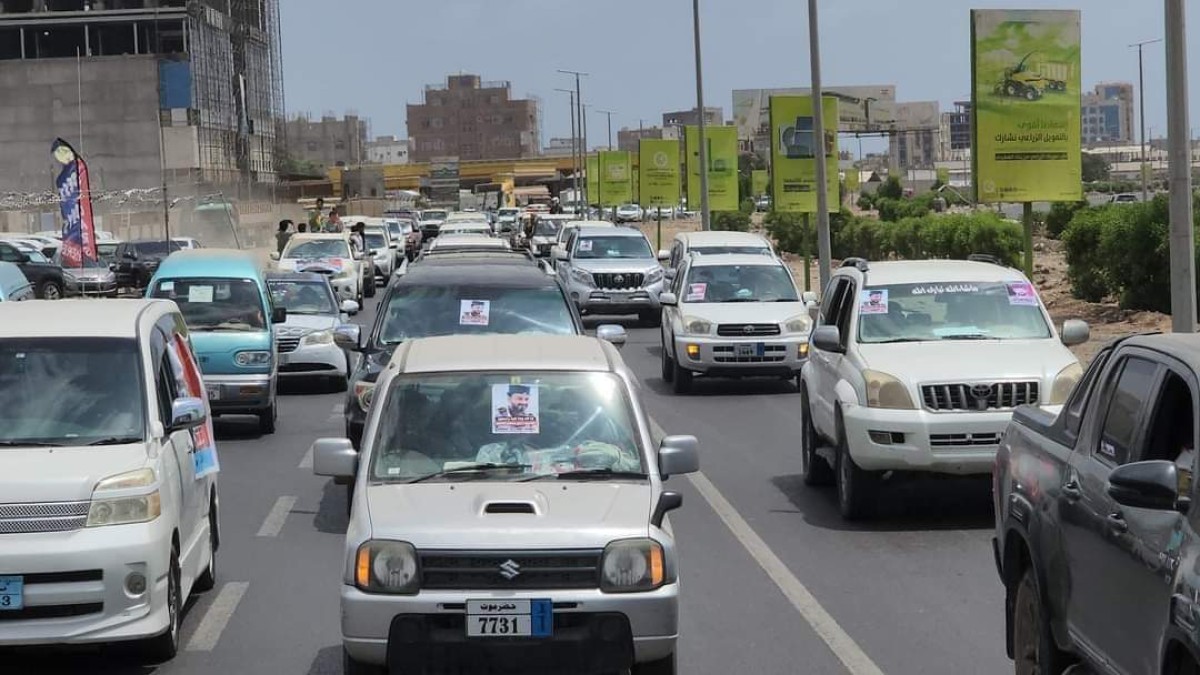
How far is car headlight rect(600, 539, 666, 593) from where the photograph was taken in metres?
7.36

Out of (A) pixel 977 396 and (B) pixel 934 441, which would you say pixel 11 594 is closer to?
(B) pixel 934 441

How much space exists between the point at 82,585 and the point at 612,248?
2842cm

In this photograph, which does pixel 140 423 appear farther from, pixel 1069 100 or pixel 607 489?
pixel 1069 100

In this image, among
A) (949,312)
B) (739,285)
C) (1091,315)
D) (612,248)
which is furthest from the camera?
(612,248)

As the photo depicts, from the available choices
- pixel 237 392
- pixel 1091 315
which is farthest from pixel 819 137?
pixel 237 392

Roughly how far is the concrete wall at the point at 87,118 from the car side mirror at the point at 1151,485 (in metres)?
104

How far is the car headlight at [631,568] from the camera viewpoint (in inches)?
290

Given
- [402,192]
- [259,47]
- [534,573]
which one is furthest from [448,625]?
[402,192]

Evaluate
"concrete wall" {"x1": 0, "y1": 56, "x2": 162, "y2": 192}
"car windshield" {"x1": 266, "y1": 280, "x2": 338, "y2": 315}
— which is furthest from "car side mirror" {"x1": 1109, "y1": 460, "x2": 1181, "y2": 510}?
"concrete wall" {"x1": 0, "y1": 56, "x2": 162, "y2": 192}

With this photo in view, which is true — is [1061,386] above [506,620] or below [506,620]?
above

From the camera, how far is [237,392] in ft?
63.3

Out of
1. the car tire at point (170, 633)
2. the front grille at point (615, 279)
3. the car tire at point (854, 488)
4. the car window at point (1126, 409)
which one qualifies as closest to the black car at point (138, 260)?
the front grille at point (615, 279)

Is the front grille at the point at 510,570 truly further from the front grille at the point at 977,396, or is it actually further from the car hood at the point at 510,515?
the front grille at the point at 977,396

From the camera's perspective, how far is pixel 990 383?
13.0 m
